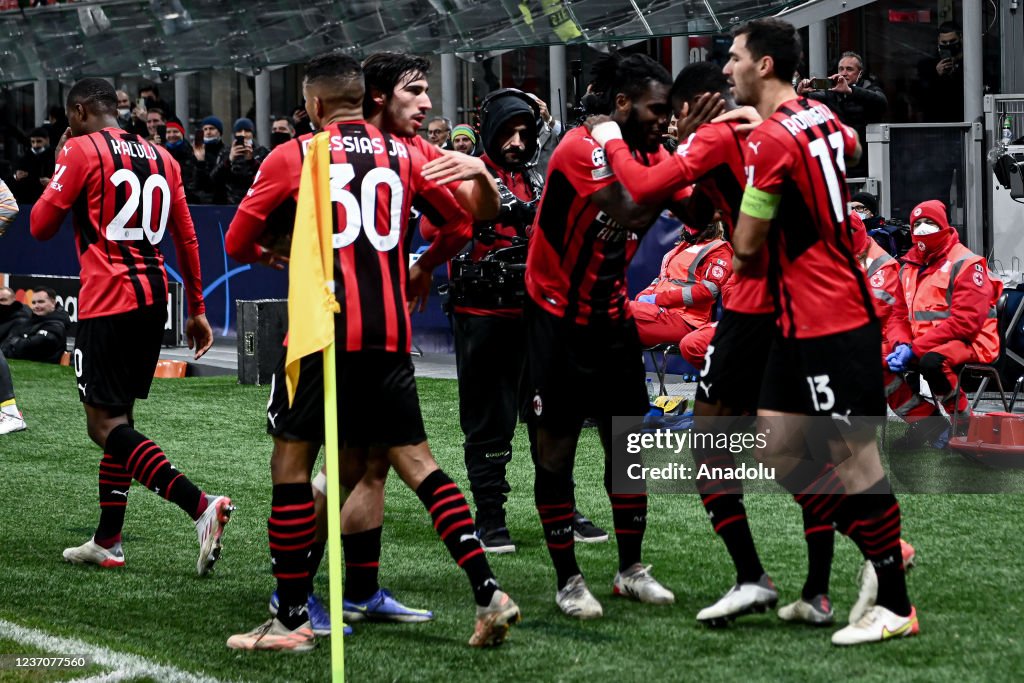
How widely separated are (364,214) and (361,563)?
1336 mm

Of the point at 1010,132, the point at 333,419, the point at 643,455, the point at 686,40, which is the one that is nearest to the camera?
the point at 333,419

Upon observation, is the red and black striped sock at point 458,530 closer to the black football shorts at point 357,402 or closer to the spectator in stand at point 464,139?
the black football shorts at point 357,402

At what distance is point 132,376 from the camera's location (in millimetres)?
6238

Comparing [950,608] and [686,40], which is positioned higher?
[686,40]

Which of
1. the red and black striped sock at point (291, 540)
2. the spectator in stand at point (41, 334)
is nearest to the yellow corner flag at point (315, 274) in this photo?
the red and black striped sock at point (291, 540)

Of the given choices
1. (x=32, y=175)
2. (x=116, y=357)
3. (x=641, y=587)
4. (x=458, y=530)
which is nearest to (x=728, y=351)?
(x=641, y=587)

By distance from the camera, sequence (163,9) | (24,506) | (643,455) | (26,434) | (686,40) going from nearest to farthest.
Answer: (643,455)
(24,506)
(26,434)
(686,40)
(163,9)

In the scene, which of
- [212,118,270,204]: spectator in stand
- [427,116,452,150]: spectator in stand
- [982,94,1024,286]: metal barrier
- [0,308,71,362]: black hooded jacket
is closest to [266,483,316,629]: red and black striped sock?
[982,94,1024,286]: metal barrier

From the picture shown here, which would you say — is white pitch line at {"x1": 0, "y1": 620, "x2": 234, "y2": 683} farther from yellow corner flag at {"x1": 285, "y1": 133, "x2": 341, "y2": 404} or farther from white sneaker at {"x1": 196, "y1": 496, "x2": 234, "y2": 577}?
yellow corner flag at {"x1": 285, "y1": 133, "x2": 341, "y2": 404}

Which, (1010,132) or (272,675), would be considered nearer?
(272,675)

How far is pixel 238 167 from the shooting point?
1584cm

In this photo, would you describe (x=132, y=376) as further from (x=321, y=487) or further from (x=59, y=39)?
(x=59, y=39)

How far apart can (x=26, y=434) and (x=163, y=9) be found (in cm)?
902

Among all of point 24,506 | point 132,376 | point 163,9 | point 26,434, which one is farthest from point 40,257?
point 132,376
